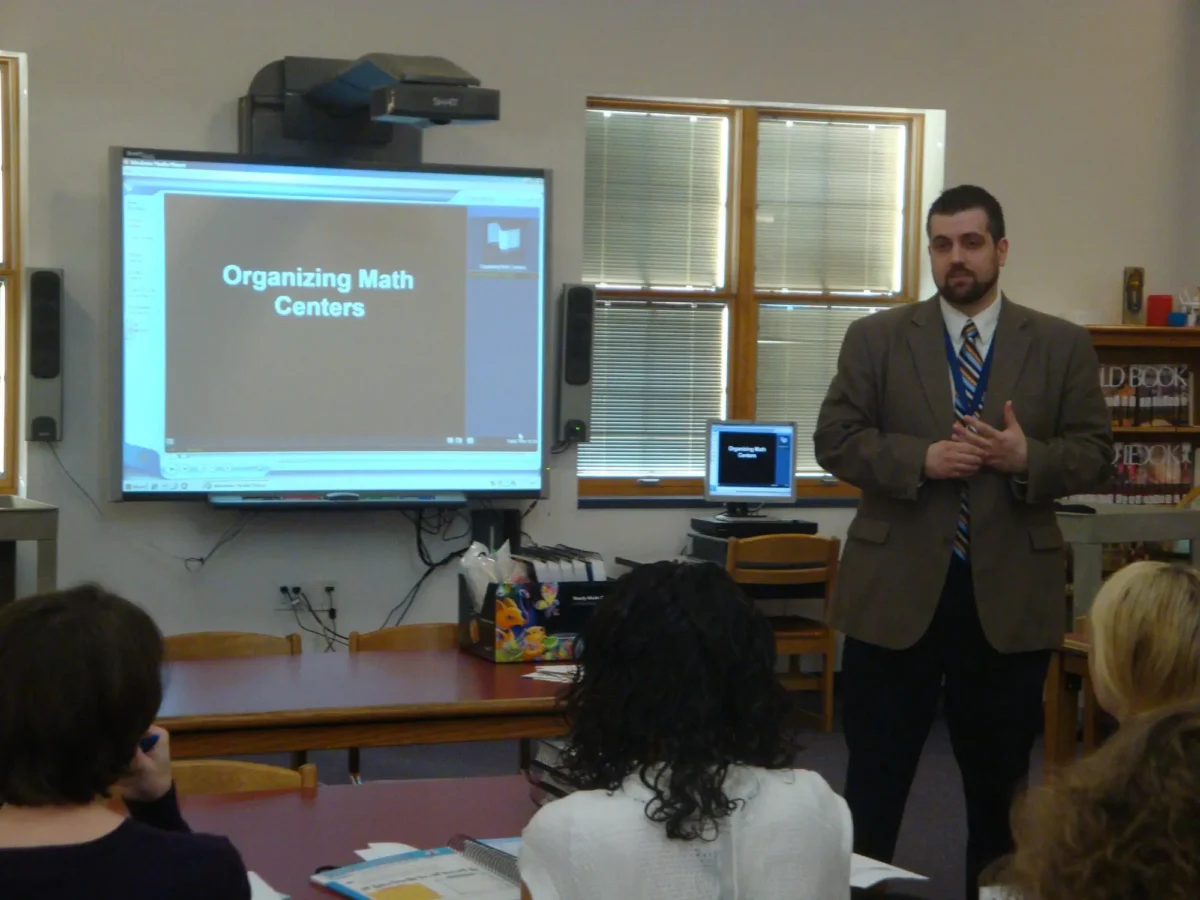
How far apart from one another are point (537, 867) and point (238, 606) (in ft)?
A: 14.2

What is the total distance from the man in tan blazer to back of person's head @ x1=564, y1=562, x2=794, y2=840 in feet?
4.57

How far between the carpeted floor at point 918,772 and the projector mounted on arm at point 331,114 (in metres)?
2.26

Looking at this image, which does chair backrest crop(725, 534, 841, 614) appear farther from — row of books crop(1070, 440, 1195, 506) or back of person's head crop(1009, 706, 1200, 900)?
back of person's head crop(1009, 706, 1200, 900)

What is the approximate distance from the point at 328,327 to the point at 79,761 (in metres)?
4.26

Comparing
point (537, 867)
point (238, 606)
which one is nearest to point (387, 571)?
point (238, 606)

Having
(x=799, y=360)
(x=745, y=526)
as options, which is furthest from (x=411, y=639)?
(x=799, y=360)

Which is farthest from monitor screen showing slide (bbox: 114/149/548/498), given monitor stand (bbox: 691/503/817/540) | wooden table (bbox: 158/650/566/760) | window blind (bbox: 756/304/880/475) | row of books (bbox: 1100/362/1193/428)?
row of books (bbox: 1100/362/1193/428)

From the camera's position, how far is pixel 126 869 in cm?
143

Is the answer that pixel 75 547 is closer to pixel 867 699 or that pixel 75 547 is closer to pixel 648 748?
pixel 867 699

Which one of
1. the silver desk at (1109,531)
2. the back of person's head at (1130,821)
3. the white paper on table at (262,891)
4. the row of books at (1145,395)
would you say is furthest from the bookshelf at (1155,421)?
the back of person's head at (1130,821)

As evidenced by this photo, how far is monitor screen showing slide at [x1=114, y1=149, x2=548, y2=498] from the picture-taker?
5.39m

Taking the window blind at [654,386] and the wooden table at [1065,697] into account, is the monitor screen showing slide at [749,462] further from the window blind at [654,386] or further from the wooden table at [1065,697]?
the wooden table at [1065,697]

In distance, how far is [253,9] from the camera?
561 cm

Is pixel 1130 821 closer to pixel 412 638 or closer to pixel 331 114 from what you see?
pixel 412 638
